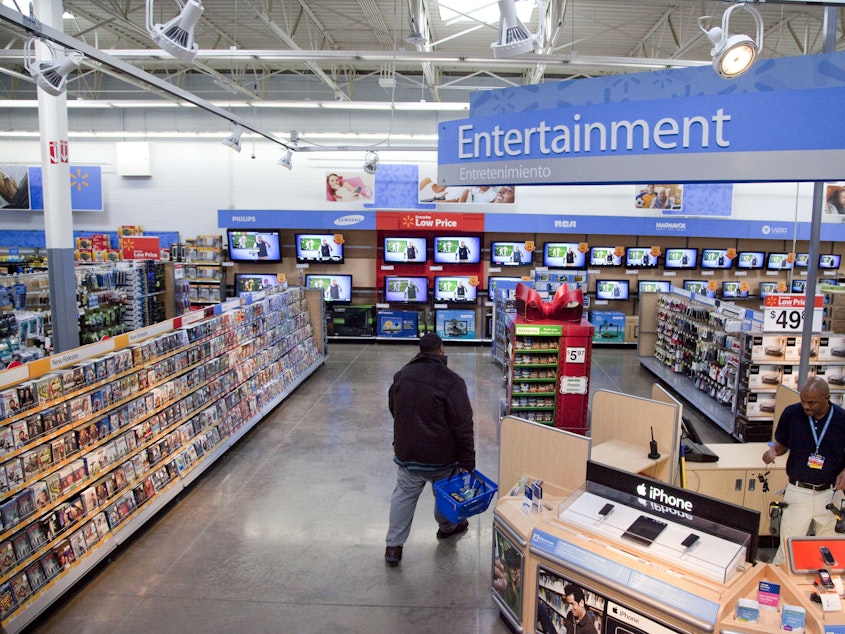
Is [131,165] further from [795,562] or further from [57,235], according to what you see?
[795,562]

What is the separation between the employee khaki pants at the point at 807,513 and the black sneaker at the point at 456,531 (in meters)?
2.28

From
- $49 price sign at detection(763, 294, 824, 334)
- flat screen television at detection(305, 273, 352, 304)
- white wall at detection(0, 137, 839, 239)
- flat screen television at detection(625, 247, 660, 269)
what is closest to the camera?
$49 price sign at detection(763, 294, 824, 334)

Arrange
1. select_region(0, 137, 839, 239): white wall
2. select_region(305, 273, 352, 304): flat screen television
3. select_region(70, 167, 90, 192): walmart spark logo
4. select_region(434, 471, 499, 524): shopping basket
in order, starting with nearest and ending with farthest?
select_region(434, 471, 499, 524): shopping basket → select_region(305, 273, 352, 304): flat screen television → select_region(0, 137, 839, 239): white wall → select_region(70, 167, 90, 192): walmart spark logo

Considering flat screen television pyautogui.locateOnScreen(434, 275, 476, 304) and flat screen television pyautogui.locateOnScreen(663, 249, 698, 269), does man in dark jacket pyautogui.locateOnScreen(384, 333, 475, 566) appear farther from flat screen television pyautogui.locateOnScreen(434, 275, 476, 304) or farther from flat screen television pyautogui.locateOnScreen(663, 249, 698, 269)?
flat screen television pyautogui.locateOnScreen(663, 249, 698, 269)

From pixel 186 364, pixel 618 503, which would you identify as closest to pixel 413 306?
pixel 186 364

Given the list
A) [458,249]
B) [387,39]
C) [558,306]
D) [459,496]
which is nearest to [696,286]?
[458,249]

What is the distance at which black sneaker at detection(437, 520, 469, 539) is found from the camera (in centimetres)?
502

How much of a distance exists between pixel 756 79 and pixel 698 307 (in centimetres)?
678

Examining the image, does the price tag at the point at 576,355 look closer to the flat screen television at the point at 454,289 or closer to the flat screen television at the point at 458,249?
the flat screen television at the point at 454,289

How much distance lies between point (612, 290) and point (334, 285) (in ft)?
20.7

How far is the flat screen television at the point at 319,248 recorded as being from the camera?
13.6m

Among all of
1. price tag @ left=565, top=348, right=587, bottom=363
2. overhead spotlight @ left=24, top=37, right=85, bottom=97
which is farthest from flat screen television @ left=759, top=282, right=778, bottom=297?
overhead spotlight @ left=24, top=37, right=85, bottom=97

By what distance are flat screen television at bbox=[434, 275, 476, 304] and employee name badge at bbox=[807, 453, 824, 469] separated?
9.64 metres

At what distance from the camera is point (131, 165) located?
14.6m
